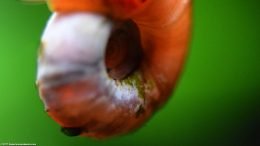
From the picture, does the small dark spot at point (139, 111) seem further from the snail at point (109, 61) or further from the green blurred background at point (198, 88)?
the green blurred background at point (198, 88)

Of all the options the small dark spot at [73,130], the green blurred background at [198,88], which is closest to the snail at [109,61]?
the small dark spot at [73,130]

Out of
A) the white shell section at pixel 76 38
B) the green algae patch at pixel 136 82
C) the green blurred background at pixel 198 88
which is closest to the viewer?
the white shell section at pixel 76 38

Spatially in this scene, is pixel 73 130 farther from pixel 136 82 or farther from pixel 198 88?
pixel 198 88

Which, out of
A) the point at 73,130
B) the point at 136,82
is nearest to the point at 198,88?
the point at 136,82

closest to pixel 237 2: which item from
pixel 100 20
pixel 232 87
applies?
pixel 232 87

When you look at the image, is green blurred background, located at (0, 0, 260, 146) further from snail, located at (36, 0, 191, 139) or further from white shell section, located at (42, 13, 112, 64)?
white shell section, located at (42, 13, 112, 64)

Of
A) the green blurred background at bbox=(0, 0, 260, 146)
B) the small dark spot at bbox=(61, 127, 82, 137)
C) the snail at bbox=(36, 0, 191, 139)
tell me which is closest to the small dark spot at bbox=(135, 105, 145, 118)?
the snail at bbox=(36, 0, 191, 139)
